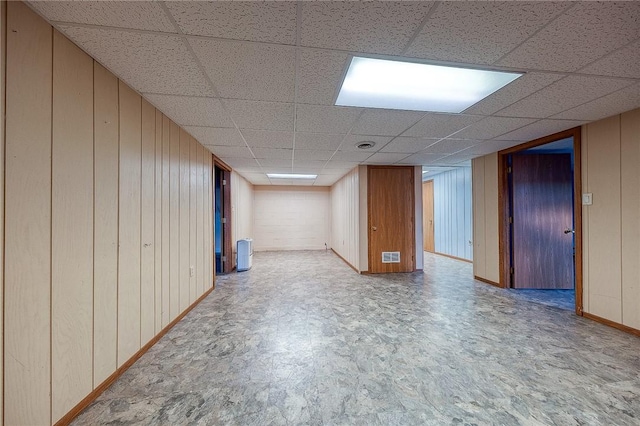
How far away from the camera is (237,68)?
1718 millimetres

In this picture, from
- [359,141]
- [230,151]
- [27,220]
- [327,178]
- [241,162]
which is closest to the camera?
[27,220]

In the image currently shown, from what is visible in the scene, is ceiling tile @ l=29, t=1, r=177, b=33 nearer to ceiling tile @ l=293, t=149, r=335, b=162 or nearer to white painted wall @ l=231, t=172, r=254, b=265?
ceiling tile @ l=293, t=149, r=335, b=162

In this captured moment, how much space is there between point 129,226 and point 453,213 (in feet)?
23.3

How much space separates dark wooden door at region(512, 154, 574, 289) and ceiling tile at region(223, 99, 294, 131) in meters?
3.87

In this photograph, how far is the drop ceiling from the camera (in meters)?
1.25

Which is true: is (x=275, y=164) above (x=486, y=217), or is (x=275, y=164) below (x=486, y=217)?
above

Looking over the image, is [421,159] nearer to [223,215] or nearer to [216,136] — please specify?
[216,136]

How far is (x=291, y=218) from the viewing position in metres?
8.55

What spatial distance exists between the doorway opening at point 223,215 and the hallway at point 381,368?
2010 mm

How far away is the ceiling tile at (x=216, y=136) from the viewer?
9.68 feet

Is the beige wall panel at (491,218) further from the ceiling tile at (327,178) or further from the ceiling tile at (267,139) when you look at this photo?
the ceiling tile at (267,139)

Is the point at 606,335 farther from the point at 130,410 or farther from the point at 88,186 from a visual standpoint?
the point at 88,186

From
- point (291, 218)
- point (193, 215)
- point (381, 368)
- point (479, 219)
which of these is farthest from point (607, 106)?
point (291, 218)

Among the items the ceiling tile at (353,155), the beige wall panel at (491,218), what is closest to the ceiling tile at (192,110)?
the ceiling tile at (353,155)
